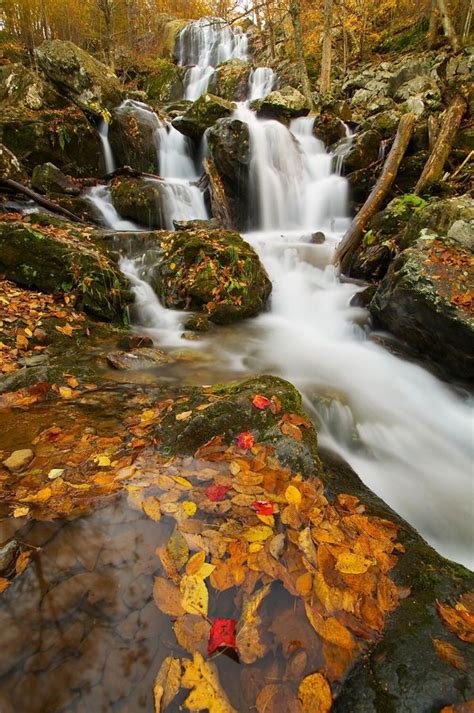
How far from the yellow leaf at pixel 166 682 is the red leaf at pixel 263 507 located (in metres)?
0.68

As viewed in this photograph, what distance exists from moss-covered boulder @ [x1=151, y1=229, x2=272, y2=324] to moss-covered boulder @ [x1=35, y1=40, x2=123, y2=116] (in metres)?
8.08

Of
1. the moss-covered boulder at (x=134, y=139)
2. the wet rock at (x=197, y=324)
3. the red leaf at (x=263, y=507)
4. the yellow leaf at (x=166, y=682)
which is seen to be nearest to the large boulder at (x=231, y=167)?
the moss-covered boulder at (x=134, y=139)

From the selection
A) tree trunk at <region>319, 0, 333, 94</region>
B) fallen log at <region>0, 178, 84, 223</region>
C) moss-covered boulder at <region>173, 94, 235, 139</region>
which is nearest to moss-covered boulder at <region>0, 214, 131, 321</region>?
fallen log at <region>0, 178, 84, 223</region>

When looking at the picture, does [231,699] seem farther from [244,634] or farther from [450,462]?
[450,462]

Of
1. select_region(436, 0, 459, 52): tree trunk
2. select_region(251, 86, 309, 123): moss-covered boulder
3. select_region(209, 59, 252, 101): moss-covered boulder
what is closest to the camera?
select_region(251, 86, 309, 123): moss-covered boulder

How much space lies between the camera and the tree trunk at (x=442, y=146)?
7.71 m

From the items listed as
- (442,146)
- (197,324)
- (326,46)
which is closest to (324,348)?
(197,324)

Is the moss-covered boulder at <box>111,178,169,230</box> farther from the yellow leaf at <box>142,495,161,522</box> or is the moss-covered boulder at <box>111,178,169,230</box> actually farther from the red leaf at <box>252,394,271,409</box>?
the yellow leaf at <box>142,495,161,522</box>

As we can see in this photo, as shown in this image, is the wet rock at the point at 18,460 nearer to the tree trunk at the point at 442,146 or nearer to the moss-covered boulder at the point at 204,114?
the tree trunk at the point at 442,146

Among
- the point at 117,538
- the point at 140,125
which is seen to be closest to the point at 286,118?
the point at 140,125

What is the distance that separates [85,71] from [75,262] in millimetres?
10178

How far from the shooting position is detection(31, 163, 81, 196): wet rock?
8523 millimetres

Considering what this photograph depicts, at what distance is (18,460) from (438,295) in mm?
4664

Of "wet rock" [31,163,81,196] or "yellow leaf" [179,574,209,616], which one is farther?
"wet rock" [31,163,81,196]
